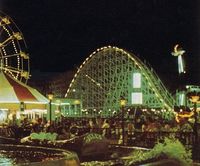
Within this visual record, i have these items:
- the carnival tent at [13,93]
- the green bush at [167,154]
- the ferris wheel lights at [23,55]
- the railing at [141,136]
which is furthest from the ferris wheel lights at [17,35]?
the green bush at [167,154]

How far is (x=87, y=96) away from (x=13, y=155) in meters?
56.9

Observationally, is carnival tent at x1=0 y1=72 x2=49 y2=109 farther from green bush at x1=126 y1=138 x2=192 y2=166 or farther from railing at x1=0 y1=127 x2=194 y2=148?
green bush at x1=126 y1=138 x2=192 y2=166

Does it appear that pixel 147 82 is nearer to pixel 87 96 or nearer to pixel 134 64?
pixel 134 64

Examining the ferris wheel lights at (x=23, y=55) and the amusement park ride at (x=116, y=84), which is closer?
the ferris wheel lights at (x=23, y=55)

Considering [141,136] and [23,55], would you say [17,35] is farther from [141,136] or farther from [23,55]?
[141,136]

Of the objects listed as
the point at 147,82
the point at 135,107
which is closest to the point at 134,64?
the point at 147,82

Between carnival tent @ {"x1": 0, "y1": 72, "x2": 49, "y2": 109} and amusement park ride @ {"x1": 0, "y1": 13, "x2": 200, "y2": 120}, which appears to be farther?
amusement park ride @ {"x1": 0, "y1": 13, "x2": 200, "y2": 120}

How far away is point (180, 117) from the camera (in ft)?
80.9

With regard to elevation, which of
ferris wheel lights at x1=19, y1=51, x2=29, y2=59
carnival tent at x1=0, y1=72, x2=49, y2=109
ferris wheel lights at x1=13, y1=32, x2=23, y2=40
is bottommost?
carnival tent at x1=0, y1=72, x2=49, y2=109

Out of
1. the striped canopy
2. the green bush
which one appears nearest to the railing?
the striped canopy

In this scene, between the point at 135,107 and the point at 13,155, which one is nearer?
the point at 13,155

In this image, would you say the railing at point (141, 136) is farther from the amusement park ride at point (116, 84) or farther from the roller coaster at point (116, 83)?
the roller coaster at point (116, 83)

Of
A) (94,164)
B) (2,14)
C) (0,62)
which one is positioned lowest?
(94,164)

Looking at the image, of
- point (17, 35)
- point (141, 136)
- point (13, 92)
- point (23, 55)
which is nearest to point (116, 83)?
point (23, 55)
